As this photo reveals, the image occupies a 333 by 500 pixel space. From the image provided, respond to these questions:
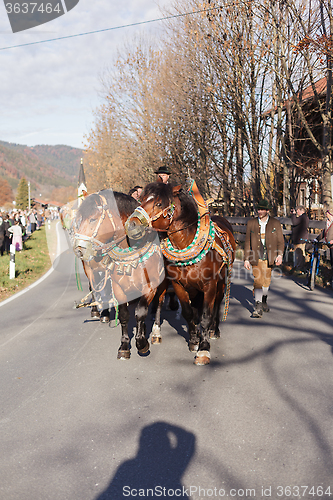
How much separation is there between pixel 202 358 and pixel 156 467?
204 centimetres

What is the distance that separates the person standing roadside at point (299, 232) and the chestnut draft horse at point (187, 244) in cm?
638

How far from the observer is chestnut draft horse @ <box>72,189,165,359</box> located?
4.57 m

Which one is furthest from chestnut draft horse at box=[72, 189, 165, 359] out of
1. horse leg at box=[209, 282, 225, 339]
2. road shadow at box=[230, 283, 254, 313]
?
road shadow at box=[230, 283, 254, 313]

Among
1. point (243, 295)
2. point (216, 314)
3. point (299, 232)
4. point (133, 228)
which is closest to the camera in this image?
point (133, 228)

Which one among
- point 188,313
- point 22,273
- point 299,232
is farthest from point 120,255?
point 22,273

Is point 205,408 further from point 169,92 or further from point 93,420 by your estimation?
point 169,92

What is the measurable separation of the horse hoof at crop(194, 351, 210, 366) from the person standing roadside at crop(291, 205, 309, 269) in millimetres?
7118

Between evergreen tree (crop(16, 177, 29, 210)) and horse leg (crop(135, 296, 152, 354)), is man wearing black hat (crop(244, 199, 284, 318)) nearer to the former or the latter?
horse leg (crop(135, 296, 152, 354))

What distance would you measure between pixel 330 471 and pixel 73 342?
13.1 ft

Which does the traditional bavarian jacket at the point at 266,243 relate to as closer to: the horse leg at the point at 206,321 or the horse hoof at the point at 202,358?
the horse leg at the point at 206,321

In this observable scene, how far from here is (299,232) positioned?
11.0 metres

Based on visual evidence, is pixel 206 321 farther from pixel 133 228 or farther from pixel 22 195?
pixel 22 195

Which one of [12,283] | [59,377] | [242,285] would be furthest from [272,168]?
[59,377]

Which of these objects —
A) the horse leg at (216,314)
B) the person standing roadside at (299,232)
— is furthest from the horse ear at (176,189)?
the person standing roadside at (299,232)
